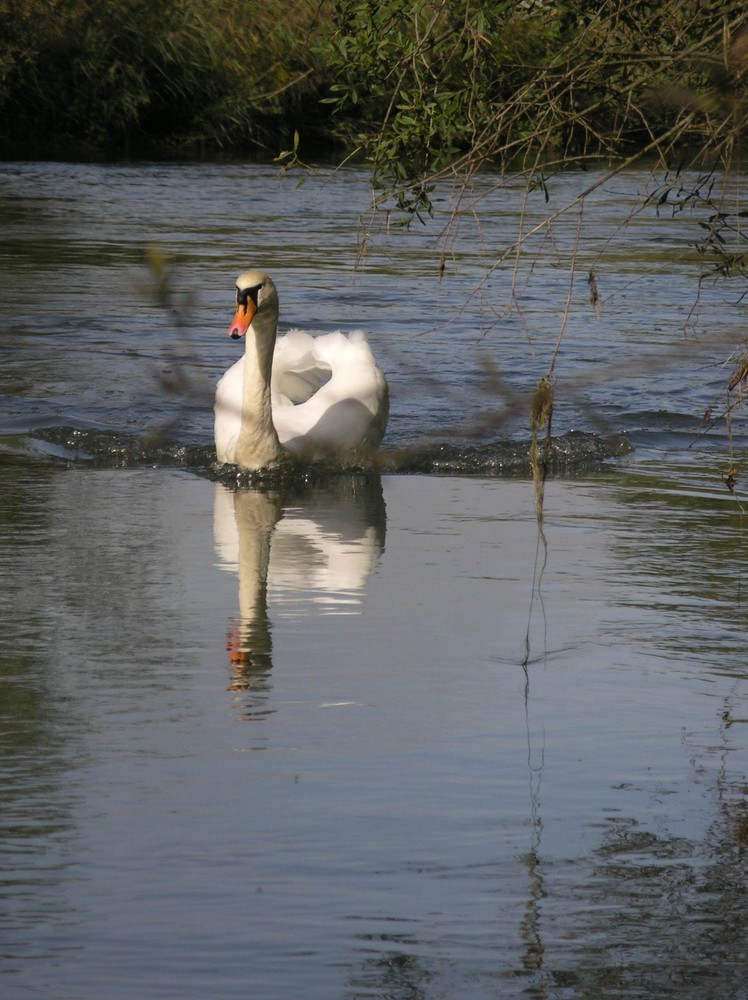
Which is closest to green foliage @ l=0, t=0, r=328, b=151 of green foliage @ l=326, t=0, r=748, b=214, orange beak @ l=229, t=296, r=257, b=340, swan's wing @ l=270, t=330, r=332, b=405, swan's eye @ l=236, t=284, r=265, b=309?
swan's wing @ l=270, t=330, r=332, b=405

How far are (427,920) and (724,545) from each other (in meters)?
3.70

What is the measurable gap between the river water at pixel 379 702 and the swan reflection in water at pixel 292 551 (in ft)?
0.06

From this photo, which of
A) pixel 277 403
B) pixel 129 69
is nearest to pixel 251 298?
pixel 277 403

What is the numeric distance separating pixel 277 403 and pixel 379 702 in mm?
4679

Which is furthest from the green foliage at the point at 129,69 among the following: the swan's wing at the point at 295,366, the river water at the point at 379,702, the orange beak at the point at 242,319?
the orange beak at the point at 242,319

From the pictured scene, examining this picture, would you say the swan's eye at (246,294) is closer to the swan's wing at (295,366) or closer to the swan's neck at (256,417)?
the swan's neck at (256,417)

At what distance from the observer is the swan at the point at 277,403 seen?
8.74 meters

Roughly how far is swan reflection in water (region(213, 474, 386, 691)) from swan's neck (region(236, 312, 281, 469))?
212 mm

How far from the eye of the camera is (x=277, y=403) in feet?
31.2

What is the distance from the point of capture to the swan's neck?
869 cm

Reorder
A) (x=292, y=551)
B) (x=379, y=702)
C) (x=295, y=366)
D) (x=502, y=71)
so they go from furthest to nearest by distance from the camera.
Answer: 1. (x=295, y=366)
2. (x=292, y=551)
3. (x=502, y=71)
4. (x=379, y=702)

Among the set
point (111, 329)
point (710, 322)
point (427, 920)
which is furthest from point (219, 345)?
point (427, 920)

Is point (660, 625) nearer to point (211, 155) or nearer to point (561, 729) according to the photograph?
point (561, 729)

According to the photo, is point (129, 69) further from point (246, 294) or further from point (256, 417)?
point (256, 417)
